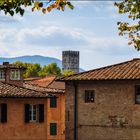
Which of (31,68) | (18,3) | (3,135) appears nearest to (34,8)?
(18,3)

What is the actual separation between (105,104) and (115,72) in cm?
260

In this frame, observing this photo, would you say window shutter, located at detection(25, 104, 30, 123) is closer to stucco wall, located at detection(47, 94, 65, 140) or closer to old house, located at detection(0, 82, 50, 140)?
old house, located at detection(0, 82, 50, 140)

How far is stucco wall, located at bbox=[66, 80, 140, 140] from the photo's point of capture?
32.0 meters

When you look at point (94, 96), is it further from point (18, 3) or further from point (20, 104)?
point (18, 3)

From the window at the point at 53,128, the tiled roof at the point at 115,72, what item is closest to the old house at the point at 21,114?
the tiled roof at the point at 115,72

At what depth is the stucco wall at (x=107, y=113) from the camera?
105 ft

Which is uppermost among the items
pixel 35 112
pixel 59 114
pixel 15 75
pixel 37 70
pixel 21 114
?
pixel 37 70

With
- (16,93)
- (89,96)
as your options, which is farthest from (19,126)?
(89,96)

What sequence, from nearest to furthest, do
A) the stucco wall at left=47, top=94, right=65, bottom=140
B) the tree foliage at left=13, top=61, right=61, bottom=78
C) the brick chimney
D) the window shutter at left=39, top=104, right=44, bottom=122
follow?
the window shutter at left=39, top=104, right=44, bottom=122, the brick chimney, the stucco wall at left=47, top=94, right=65, bottom=140, the tree foliage at left=13, top=61, right=61, bottom=78

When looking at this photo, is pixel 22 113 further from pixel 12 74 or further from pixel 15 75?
pixel 15 75

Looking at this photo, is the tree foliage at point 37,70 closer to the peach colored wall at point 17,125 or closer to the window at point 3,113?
the peach colored wall at point 17,125

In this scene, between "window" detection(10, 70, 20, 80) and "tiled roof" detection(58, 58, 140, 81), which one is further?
"window" detection(10, 70, 20, 80)

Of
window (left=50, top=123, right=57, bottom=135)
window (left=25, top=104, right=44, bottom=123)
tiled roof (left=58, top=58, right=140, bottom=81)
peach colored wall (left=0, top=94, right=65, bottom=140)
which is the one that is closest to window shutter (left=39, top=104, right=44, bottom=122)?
window (left=25, top=104, right=44, bottom=123)

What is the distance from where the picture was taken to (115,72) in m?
34.2
